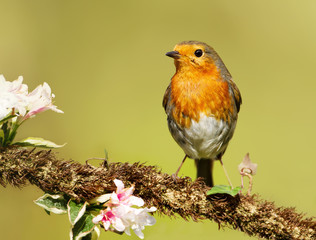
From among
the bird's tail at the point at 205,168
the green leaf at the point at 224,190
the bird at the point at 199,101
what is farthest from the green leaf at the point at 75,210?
the bird's tail at the point at 205,168

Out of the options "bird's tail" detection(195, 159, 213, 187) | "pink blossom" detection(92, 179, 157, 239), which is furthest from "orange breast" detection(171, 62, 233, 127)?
"pink blossom" detection(92, 179, 157, 239)

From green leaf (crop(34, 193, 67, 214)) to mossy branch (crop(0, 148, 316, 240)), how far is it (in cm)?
3

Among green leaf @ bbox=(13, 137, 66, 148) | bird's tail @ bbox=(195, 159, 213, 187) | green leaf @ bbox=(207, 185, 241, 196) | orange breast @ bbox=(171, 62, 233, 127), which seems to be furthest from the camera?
bird's tail @ bbox=(195, 159, 213, 187)

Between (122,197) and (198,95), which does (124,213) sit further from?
(198,95)

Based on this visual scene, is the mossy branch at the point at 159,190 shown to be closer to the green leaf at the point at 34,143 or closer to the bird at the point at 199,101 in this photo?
the green leaf at the point at 34,143

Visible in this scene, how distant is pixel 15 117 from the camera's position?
175 centimetres

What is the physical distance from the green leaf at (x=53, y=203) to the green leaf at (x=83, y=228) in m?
0.07

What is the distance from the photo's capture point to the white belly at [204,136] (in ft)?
9.72

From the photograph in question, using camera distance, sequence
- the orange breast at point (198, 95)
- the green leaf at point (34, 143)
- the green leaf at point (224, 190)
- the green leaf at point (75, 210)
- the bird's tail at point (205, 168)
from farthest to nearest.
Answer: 1. the bird's tail at point (205, 168)
2. the orange breast at point (198, 95)
3. the green leaf at point (224, 190)
4. the green leaf at point (34, 143)
5. the green leaf at point (75, 210)

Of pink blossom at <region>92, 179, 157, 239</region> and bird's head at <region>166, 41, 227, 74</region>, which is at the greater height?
bird's head at <region>166, 41, 227, 74</region>

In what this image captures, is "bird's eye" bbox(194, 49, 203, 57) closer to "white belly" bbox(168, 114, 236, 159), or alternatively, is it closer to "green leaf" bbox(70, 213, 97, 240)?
"white belly" bbox(168, 114, 236, 159)

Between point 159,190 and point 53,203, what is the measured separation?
48 cm

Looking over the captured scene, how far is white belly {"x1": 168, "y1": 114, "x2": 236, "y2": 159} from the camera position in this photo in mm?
2963

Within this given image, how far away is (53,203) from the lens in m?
1.63
